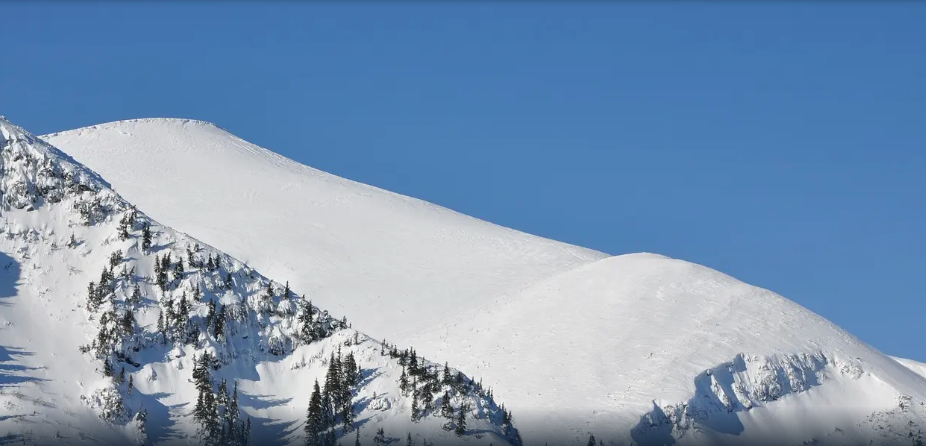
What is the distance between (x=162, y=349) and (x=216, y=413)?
27.2 feet

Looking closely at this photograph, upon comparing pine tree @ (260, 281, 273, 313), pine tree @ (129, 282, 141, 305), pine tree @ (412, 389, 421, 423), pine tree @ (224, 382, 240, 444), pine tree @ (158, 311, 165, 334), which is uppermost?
pine tree @ (260, 281, 273, 313)

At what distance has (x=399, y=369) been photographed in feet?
422

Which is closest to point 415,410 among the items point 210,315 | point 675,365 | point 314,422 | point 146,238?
point 314,422

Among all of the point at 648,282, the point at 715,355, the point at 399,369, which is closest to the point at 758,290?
the point at 648,282

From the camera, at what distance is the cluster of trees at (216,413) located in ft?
382

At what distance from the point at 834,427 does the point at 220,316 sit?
67896mm

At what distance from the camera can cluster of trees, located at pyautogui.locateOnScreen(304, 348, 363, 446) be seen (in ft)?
390

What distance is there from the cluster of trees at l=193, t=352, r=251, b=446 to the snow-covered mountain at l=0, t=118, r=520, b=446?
121mm

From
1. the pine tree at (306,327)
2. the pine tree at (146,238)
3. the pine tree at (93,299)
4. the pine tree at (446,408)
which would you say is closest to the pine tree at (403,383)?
the pine tree at (446,408)

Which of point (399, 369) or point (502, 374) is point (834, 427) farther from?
point (399, 369)

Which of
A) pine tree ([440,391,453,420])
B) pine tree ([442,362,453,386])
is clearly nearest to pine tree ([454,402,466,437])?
pine tree ([440,391,453,420])

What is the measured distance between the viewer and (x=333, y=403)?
122 metres

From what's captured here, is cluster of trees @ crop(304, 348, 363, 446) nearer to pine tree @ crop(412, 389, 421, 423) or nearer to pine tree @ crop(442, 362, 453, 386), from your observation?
pine tree @ crop(412, 389, 421, 423)

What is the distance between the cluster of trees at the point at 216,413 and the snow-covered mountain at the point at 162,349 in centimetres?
12
